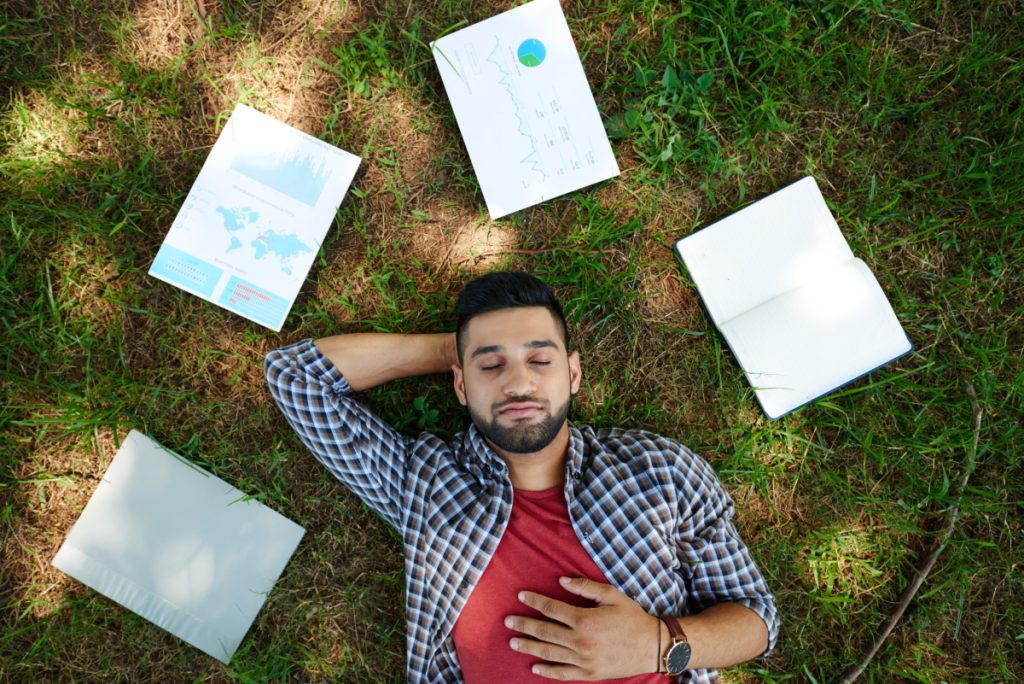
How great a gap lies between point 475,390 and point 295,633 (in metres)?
1.47

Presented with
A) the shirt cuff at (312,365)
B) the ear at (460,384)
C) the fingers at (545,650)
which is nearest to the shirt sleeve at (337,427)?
the shirt cuff at (312,365)

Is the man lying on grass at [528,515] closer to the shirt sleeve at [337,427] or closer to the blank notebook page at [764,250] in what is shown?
the shirt sleeve at [337,427]

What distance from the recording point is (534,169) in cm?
298

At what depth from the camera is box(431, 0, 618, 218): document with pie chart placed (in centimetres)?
298

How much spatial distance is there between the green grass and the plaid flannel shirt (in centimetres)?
30

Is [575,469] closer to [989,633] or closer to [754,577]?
[754,577]

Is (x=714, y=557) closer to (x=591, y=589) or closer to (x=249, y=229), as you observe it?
(x=591, y=589)

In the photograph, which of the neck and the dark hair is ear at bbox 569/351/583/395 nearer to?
the dark hair

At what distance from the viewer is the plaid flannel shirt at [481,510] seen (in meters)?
2.58

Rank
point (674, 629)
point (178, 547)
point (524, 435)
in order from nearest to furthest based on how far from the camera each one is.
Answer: point (524, 435) < point (674, 629) < point (178, 547)

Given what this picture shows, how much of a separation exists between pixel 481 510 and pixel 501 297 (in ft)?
2.78

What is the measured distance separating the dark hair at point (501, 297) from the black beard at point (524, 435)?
34cm

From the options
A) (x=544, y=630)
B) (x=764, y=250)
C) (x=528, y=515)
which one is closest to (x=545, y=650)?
(x=544, y=630)

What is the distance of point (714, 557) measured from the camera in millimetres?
2619
